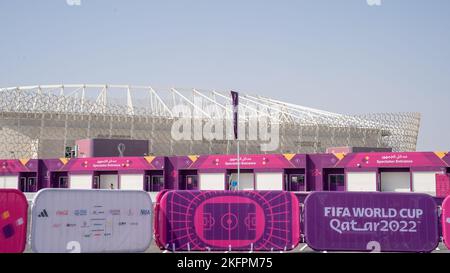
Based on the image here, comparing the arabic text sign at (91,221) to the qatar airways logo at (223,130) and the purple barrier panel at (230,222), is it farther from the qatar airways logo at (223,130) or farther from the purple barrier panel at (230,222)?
the qatar airways logo at (223,130)

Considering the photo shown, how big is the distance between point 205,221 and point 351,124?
95.8m

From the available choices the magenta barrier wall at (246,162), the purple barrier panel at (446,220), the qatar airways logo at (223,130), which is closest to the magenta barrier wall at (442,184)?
the magenta barrier wall at (246,162)

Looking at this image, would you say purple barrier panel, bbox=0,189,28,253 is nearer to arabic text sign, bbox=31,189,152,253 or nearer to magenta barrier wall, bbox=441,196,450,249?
arabic text sign, bbox=31,189,152,253

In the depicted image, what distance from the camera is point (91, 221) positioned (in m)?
15.8

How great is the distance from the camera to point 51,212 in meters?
15.4

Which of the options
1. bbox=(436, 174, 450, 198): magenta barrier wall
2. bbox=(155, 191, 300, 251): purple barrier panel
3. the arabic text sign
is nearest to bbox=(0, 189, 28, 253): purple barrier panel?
the arabic text sign

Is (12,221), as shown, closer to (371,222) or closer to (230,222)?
(230,222)

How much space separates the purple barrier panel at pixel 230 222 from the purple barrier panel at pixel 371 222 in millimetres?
758

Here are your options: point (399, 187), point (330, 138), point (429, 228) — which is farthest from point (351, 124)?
point (429, 228)

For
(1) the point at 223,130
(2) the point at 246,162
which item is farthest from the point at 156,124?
(2) the point at 246,162

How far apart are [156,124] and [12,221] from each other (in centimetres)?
8030

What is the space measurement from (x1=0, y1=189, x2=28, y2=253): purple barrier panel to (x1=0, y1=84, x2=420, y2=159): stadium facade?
237 feet

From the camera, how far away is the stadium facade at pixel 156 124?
86688 mm

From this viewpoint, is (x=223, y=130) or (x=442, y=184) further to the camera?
(x=223, y=130)
